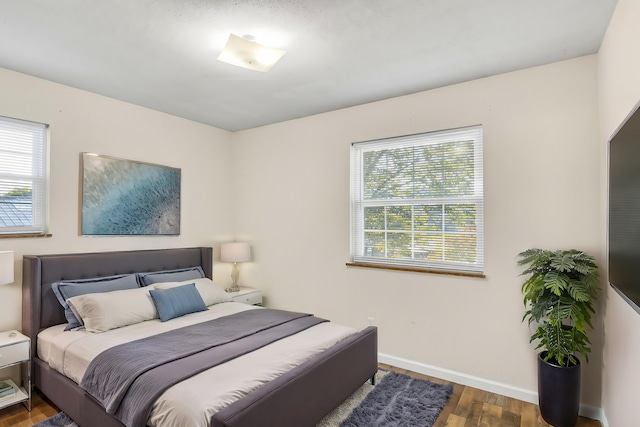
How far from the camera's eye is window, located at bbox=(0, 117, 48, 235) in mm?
2846

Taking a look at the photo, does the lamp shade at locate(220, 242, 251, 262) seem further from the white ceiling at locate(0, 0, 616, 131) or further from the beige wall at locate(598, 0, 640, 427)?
the beige wall at locate(598, 0, 640, 427)

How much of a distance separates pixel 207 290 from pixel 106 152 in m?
1.71

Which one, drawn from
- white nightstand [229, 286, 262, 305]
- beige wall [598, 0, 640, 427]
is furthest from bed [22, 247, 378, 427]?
beige wall [598, 0, 640, 427]

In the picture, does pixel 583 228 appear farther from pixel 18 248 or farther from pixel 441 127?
pixel 18 248

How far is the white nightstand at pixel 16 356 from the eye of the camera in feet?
8.20

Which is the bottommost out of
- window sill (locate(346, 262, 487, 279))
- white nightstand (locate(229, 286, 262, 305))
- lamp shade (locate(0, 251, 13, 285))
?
white nightstand (locate(229, 286, 262, 305))

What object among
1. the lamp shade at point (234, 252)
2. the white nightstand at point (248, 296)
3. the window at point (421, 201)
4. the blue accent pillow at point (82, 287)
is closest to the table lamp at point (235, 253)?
the lamp shade at point (234, 252)

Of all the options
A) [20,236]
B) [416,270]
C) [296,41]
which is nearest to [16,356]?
[20,236]

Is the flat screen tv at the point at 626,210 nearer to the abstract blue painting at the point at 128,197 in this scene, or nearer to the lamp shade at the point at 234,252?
the lamp shade at the point at 234,252

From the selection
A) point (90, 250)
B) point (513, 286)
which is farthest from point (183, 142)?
point (513, 286)

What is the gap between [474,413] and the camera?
2576 mm

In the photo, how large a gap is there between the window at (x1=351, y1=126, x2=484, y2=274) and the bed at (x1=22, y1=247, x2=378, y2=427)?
3.11 feet

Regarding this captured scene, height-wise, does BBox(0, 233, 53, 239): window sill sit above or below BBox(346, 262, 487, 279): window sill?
above

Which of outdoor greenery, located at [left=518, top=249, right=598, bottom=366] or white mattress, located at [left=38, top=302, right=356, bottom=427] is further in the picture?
outdoor greenery, located at [left=518, top=249, right=598, bottom=366]
